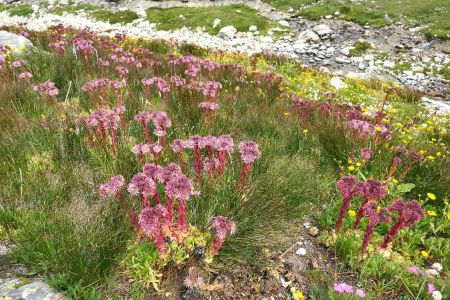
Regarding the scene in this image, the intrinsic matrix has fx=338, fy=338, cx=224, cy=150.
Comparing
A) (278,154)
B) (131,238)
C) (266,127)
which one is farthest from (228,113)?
(131,238)

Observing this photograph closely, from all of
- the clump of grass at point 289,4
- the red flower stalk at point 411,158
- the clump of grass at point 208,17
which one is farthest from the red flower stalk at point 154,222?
the clump of grass at point 289,4

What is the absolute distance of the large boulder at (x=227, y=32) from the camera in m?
23.7

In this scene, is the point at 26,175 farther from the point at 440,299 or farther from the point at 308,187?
the point at 440,299

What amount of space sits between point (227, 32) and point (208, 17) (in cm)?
451

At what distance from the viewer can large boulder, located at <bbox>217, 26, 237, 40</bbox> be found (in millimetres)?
23717

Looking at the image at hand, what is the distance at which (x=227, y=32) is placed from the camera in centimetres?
2400

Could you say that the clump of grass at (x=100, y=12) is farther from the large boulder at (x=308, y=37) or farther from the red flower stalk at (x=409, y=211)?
the red flower stalk at (x=409, y=211)

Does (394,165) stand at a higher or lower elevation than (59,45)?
lower

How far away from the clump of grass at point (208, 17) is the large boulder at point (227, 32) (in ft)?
2.13

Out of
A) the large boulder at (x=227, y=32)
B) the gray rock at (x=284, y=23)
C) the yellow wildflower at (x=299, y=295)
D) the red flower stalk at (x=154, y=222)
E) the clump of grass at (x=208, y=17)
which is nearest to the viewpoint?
the red flower stalk at (x=154, y=222)

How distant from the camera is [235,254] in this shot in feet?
10.4

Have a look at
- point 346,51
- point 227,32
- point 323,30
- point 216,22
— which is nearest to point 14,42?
point 227,32

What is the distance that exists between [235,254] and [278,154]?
187 centimetres

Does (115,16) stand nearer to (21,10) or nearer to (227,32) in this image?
(21,10)
